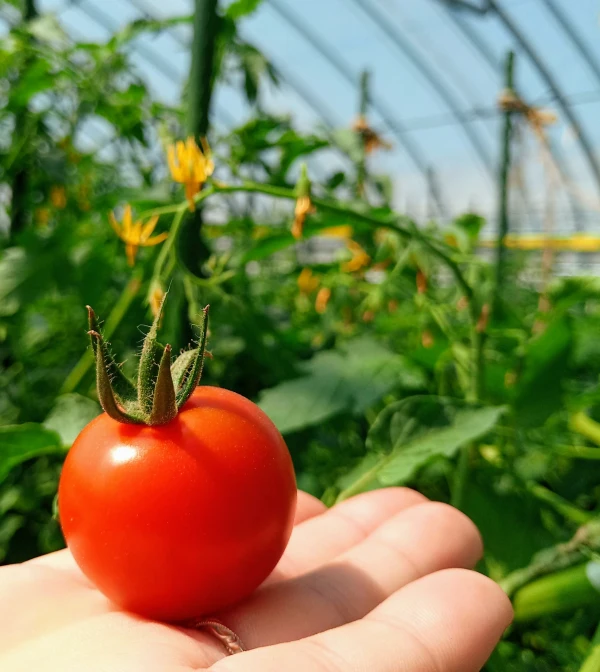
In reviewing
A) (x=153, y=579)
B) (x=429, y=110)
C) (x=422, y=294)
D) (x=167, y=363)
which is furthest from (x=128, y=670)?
(x=429, y=110)

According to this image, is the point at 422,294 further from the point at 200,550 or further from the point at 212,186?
the point at 200,550

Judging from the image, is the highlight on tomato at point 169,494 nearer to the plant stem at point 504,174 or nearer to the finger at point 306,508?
the finger at point 306,508

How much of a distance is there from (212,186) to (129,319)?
42 centimetres

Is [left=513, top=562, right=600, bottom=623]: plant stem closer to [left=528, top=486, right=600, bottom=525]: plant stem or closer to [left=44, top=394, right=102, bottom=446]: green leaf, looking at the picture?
[left=528, top=486, right=600, bottom=525]: plant stem

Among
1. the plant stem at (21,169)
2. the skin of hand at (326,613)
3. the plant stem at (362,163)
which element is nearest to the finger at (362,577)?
the skin of hand at (326,613)

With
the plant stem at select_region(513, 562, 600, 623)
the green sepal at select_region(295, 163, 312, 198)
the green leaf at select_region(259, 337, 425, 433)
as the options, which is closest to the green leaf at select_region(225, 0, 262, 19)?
the green sepal at select_region(295, 163, 312, 198)

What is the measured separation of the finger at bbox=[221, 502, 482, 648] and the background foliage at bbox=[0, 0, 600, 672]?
2.3 inches

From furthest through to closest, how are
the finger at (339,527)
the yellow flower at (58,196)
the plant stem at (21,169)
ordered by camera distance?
1. the yellow flower at (58,196)
2. the plant stem at (21,169)
3. the finger at (339,527)

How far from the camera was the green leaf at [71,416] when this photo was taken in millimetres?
708

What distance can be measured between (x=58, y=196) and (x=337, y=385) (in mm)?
798

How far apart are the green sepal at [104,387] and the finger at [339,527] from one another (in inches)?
9.5

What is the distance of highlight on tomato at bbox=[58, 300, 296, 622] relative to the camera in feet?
1.55

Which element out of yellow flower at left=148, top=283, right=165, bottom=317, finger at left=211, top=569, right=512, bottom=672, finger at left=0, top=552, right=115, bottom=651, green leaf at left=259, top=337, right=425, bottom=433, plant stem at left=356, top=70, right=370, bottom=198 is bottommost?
finger at left=0, top=552, right=115, bottom=651

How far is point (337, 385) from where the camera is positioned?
2.72 ft
